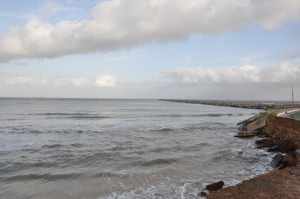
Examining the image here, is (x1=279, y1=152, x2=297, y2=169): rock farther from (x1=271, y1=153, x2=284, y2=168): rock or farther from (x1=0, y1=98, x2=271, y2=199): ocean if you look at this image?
(x1=0, y1=98, x2=271, y2=199): ocean

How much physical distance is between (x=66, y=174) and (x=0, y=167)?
416 cm

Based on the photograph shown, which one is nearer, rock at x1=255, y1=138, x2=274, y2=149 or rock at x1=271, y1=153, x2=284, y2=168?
rock at x1=271, y1=153, x2=284, y2=168

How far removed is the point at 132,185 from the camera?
509 inches

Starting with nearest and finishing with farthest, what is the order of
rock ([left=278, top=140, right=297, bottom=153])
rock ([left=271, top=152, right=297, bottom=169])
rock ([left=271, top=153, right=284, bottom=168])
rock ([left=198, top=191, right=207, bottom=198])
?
rock ([left=198, top=191, right=207, bottom=198])
rock ([left=271, top=152, right=297, bottom=169])
rock ([left=271, top=153, right=284, bottom=168])
rock ([left=278, top=140, right=297, bottom=153])

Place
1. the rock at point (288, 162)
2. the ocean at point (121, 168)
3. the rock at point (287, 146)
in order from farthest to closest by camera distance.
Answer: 1. the rock at point (287, 146)
2. the rock at point (288, 162)
3. the ocean at point (121, 168)

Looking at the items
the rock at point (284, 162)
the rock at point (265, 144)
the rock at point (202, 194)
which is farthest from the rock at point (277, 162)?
the rock at point (202, 194)

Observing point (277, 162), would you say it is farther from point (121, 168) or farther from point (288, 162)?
point (121, 168)

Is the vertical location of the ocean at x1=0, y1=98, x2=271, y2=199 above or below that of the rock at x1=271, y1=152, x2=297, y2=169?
below

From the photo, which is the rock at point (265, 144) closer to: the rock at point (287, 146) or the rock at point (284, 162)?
the rock at point (287, 146)

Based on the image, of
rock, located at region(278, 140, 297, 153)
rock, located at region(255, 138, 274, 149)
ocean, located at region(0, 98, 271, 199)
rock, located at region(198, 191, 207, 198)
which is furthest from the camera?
rock, located at region(255, 138, 274, 149)

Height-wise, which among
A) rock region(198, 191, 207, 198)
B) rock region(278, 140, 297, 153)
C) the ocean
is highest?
rock region(278, 140, 297, 153)

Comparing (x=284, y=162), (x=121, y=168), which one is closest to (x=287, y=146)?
(x=284, y=162)

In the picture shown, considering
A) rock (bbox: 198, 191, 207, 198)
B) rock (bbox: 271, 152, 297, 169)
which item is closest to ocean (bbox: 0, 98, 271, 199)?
rock (bbox: 198, 191, 207, 198)

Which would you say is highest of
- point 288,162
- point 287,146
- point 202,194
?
point 288,162
